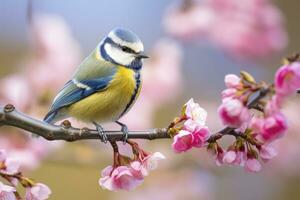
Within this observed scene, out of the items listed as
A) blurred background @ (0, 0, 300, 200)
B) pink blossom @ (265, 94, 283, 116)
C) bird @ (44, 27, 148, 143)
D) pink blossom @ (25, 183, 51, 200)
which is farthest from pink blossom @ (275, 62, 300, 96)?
blurred background @ (0, 0, 300, 200)

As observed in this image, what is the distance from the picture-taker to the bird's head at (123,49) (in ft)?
4.41

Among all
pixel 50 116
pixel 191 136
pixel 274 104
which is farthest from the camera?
pixel 50 116

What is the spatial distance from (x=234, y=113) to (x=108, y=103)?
53cm

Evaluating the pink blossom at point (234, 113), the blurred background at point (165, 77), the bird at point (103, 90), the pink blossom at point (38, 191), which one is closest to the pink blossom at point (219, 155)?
the pink blossom at point (234, 113)

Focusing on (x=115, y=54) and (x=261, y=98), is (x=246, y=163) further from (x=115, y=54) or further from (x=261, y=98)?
(x=115, y=54)

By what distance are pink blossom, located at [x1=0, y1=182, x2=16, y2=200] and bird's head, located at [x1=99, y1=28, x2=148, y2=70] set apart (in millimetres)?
479

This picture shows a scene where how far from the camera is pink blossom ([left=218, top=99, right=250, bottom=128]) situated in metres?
0.81

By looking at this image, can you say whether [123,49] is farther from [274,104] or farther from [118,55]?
[274,104]

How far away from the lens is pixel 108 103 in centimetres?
131

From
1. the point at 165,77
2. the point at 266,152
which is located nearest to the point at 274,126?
the point at 266,152

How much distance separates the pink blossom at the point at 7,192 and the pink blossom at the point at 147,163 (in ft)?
0.58

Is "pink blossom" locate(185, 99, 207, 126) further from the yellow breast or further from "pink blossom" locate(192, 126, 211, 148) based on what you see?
the yellow breast

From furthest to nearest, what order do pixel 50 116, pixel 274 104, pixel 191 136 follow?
1. pixel 50 116
2. pixel 191 136
3. pixel 274 104

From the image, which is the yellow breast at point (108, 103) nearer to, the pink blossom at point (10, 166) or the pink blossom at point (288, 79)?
the pink blossom at point (10, 166)
